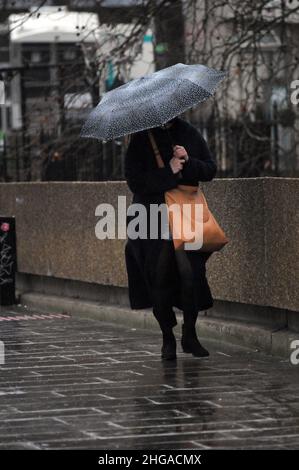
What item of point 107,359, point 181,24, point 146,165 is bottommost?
point 107,359

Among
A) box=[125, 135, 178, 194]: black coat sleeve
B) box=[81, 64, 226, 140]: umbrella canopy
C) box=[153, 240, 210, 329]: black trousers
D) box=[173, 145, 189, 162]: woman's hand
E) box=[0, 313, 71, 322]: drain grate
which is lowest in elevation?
box=[0, 313, 71, 322]: drain grate

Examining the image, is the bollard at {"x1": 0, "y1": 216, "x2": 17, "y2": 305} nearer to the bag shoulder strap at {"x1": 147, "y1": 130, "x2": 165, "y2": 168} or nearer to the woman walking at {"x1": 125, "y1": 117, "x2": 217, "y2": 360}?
the woman walking at {"x1": 125, "y1": 117, "x2": 217, "y2": 360}

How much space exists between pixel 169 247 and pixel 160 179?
451mm

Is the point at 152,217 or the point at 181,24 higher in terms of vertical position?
the point at 181,24

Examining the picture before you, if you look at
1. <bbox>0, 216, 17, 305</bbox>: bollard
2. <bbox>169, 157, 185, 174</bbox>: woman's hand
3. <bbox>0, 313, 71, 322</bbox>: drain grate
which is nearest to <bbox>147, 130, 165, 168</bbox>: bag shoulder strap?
<bbox>169, 157, 185, 174</bbox>: woman's hand

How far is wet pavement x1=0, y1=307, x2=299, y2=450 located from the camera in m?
6.59

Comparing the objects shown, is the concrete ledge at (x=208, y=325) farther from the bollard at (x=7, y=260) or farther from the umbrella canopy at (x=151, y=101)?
the umbrella canopy at (x=151, y=101)

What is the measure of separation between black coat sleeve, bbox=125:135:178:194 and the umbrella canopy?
0.28 m

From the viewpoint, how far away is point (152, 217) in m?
9.11

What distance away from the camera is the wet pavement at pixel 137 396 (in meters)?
6.59

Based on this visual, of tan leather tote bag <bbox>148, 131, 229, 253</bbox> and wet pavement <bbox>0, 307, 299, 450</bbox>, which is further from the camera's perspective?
tan leather tote bag <bbox>148, 131, 229, 253</bbox>
